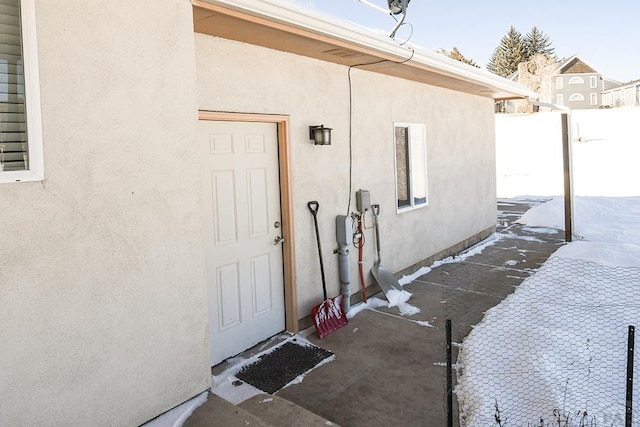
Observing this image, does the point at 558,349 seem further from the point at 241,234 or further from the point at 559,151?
the point at 559,151

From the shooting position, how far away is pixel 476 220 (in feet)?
30.8

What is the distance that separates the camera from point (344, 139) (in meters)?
5.59

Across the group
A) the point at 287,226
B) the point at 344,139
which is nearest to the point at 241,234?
the point at 287,226

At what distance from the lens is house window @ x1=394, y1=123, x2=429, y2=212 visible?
696 centimetres

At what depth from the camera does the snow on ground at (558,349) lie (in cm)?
320

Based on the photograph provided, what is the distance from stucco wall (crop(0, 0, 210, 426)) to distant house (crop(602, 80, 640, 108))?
42.6 metres

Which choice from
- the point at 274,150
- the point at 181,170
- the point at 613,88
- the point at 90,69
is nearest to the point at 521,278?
the point at 274,150

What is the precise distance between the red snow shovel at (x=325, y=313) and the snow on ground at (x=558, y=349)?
4.50 feet

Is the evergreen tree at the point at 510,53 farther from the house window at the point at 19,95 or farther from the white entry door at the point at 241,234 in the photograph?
the house window at the point at 19,95

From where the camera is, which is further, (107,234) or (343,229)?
(343,229)

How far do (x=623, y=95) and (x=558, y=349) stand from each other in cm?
4476

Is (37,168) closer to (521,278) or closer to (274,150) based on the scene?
(274,150)

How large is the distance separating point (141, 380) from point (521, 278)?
5.61m

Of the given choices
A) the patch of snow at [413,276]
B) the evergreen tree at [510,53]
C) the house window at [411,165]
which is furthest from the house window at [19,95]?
the evergreen tree at [510,53]
